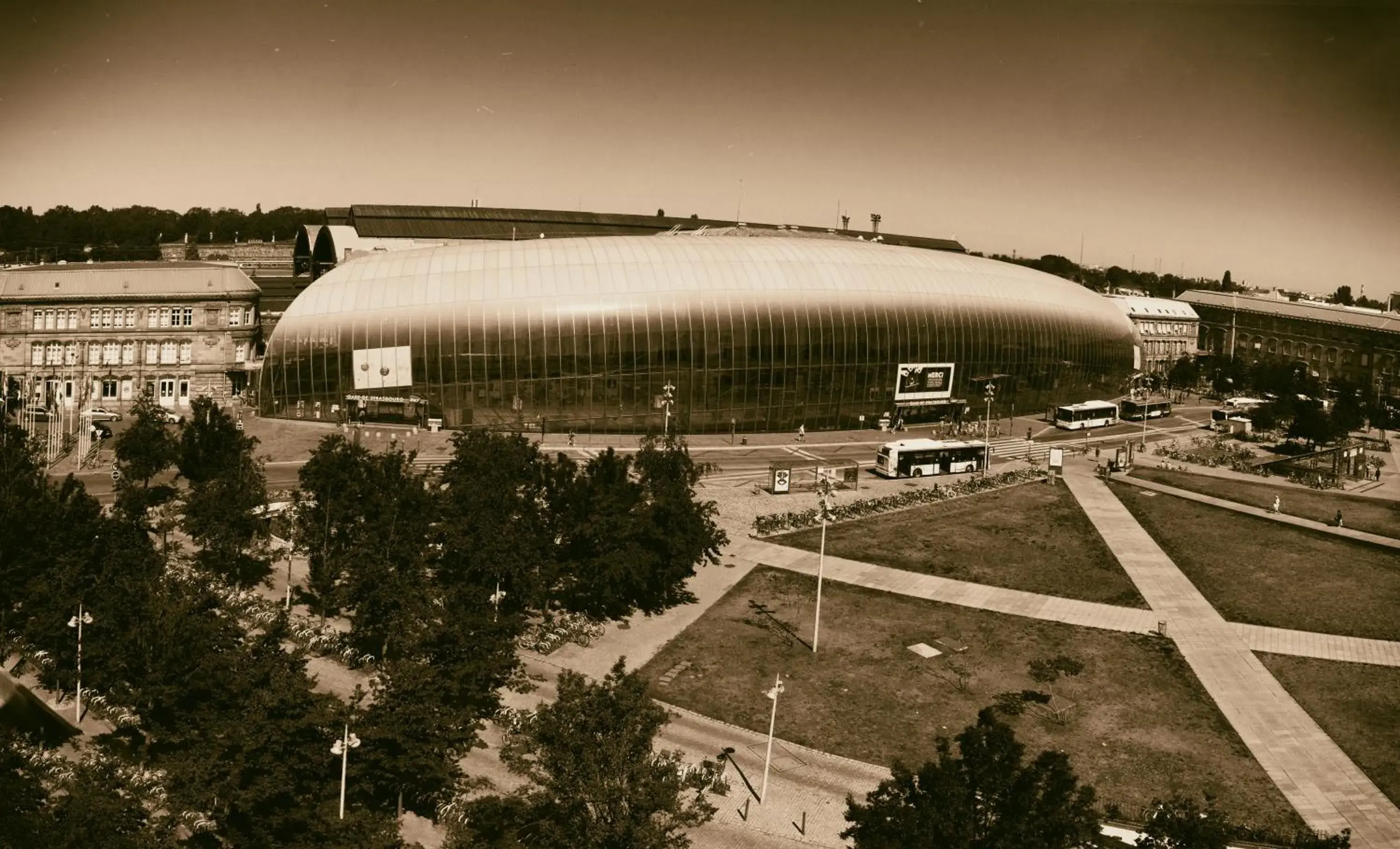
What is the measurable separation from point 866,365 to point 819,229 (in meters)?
82.6

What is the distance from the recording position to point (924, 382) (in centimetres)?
10412

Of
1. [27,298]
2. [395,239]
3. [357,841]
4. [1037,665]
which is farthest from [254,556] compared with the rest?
[395,239]

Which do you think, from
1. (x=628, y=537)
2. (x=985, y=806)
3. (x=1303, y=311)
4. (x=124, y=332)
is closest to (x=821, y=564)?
(x=628, y=537)

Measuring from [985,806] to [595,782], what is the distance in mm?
8905

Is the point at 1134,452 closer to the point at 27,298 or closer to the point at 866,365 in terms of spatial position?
the point at 866,365

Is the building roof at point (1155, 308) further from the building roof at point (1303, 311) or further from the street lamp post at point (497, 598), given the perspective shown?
the street lamp post at point (497, 598)

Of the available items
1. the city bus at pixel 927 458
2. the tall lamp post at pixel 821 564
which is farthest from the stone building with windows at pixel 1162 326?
the tall lamp post at pixel 821 564

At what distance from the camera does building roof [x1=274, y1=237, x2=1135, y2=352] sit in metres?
89.4

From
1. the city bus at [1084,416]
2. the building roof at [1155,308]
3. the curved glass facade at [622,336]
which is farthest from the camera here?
the building roof at [1155,308]

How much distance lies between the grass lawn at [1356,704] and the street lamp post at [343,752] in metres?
33.3

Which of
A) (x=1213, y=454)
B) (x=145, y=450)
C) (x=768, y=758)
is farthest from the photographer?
(x=1213, y=454)

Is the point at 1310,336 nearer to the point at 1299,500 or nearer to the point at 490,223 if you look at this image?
the point at 1299,500

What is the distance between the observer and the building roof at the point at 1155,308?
601 feet

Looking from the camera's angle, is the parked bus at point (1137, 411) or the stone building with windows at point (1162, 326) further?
the stone building with windows at point (1162, 326)
